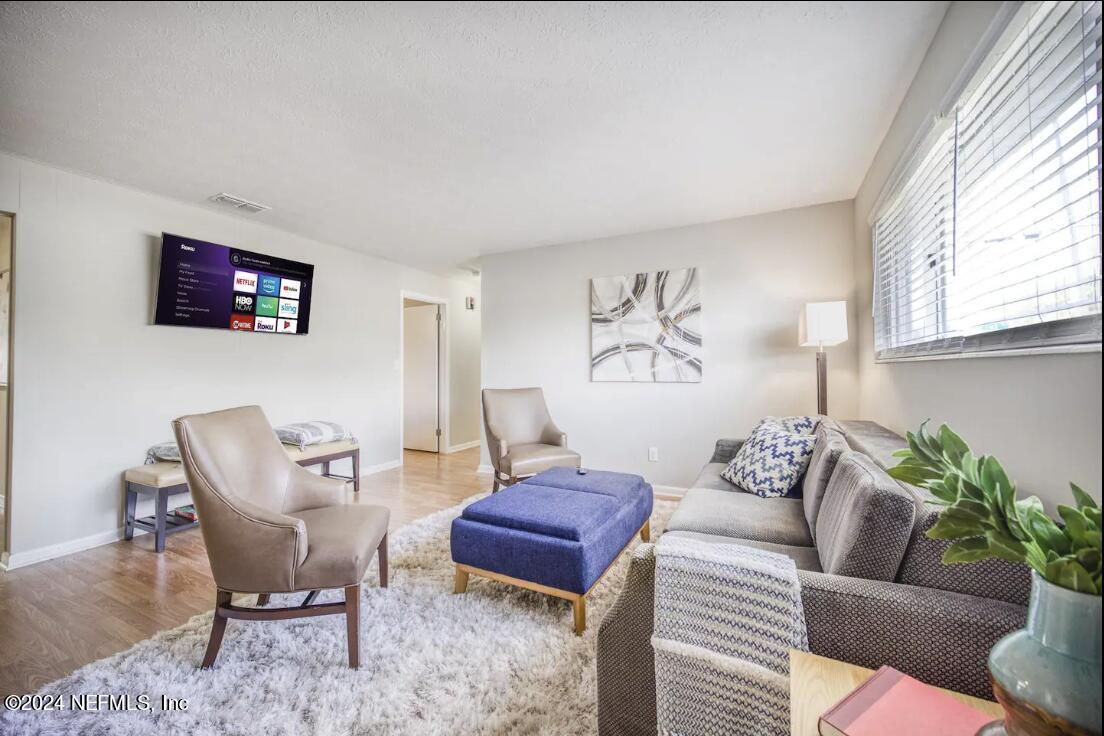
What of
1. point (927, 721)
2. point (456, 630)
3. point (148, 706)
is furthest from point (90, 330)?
point (927, 721)

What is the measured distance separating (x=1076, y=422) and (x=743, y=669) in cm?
83

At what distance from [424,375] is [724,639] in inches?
209

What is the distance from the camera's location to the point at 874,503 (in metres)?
1.06

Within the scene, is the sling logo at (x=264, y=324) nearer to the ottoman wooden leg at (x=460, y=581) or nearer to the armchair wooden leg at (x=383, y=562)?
the armchair wooden leg at (x=383, y=562)

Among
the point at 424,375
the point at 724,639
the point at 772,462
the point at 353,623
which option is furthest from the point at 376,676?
the point at 424,375

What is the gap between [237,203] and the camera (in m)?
3.14

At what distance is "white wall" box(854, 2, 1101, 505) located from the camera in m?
0.82

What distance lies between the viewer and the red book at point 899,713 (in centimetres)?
69

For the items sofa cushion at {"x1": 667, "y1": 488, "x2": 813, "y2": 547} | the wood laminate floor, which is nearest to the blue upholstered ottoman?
sofa cushion at {"x1": 667, "y1": 488, "x2": 813, "y2": 547}

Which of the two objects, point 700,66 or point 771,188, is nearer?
point 700,66

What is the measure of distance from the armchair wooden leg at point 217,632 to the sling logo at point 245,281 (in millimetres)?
2559

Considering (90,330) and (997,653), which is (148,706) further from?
(90,330)

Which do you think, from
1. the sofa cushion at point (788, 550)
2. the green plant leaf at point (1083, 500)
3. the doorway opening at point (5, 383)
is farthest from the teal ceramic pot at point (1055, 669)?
the doorway opening at point (5, 383)

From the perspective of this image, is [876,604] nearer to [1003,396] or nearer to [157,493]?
[1003,396]
